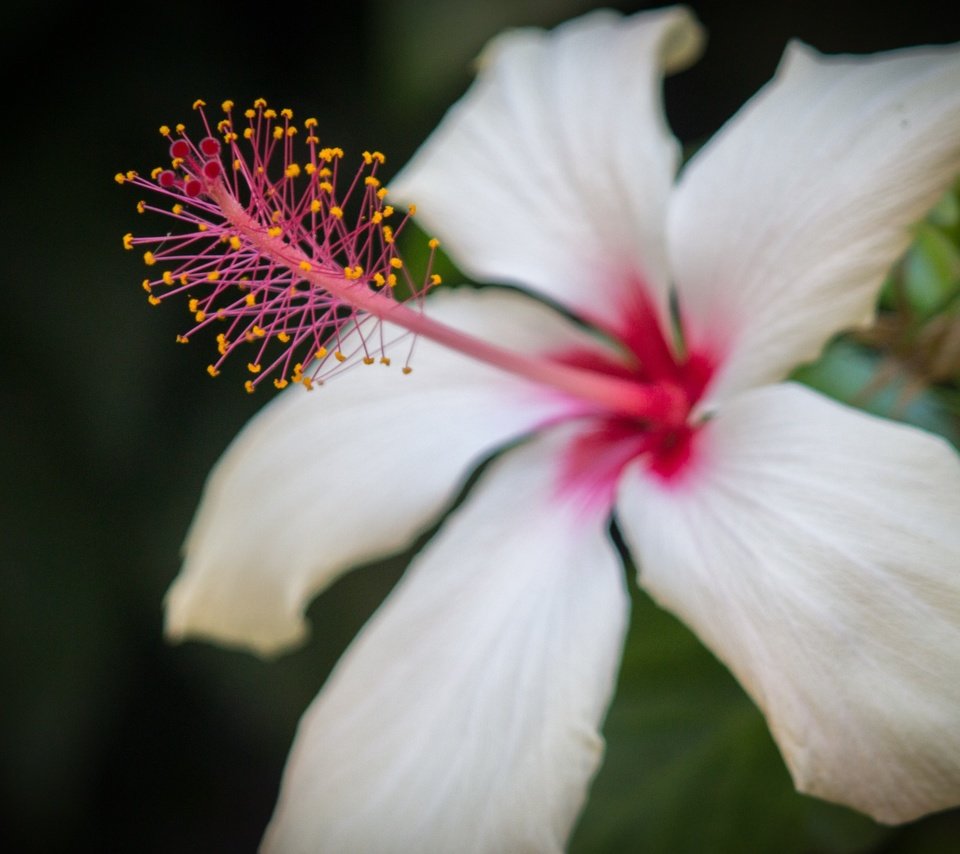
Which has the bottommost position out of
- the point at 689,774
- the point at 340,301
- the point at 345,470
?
the point at 689,774

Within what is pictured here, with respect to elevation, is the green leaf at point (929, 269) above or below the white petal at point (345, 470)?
below

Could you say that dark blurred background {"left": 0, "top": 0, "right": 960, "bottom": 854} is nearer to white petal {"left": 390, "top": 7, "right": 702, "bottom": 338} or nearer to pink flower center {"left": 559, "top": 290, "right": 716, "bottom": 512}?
white petal {"left": 390, "top": 7, "right": 702, "bottom": 338}

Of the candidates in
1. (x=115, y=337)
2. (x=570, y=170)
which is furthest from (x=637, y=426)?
(x=115, y=337)

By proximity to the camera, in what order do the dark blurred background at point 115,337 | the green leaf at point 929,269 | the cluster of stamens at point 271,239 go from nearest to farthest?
the cluster of stamens at point 271,239
the green leaf at point 929,269
the dark blurred background at point 115,337

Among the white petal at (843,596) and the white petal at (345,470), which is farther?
the white petal at (345,470)

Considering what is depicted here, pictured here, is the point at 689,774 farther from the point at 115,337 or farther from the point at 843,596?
the point at 115,337

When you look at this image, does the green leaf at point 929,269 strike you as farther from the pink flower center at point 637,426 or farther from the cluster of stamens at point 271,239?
the cluster of stamens at point 271,239

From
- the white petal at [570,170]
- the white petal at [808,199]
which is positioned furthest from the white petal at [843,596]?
the white petal at [570,170]
